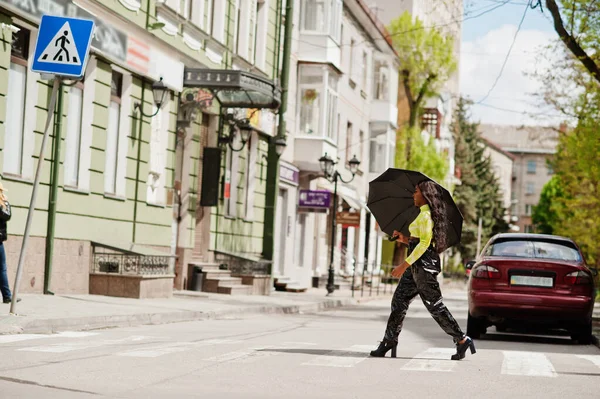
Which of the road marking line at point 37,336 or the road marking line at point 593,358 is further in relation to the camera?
the road marking line at point 593,358

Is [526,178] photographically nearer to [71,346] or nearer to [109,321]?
[109,321]

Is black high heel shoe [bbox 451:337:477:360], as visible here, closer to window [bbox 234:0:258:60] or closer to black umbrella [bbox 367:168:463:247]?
black umbrella [bbox 367:168:463:247]

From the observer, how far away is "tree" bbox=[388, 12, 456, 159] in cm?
5691

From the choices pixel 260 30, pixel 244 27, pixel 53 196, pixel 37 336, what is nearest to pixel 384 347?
pixel 37 336

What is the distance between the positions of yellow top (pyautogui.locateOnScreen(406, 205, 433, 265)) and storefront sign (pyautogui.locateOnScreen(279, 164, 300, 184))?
79.5 ft

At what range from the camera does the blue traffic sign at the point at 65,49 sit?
14367 mm

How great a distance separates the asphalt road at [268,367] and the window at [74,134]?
564 centimetres

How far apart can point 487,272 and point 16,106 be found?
7732mm

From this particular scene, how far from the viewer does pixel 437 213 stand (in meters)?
12.7

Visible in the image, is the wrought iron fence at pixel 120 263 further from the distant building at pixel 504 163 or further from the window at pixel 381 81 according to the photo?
the distant building at pixel 504 163

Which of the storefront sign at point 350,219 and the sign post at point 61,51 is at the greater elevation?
the sign post at point 61,51

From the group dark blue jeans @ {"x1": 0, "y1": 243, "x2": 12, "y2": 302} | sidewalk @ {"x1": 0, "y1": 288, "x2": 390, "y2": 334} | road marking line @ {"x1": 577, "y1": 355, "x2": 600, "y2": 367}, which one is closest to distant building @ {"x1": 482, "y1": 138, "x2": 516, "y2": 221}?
sidewalk @ {"x1": 0, "y1": 288, "x2": 390, "y2": 334}

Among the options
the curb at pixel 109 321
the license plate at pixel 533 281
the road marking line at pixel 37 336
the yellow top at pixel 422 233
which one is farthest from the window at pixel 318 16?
the yellow top at pixel 422 233

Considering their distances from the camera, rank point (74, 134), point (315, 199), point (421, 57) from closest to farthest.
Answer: point (74, 134), point (315, 199), point (421, 57)
